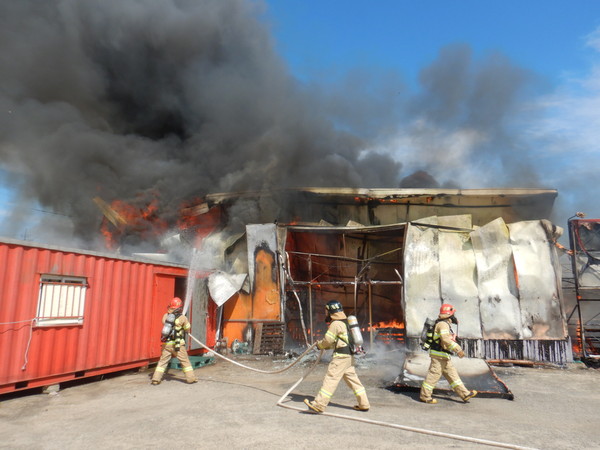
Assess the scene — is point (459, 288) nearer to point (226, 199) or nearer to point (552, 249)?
point (552, 249)

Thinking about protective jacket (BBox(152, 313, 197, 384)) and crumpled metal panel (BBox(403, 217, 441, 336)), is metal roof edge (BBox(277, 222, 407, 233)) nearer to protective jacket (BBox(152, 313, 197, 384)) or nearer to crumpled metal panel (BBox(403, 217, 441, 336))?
crumpled metal panel (BBox(403, 217, 441, 336))

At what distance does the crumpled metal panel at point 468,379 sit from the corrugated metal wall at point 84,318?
5056 millimetres

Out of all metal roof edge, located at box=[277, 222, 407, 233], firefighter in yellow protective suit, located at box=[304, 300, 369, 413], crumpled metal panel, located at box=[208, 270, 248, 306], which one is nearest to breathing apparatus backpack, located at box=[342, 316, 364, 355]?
firefighter in yellow protective suit, located at box=[304, 300, 369, 413]

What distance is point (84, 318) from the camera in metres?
6.67

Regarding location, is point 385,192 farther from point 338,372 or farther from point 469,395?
point 338,372

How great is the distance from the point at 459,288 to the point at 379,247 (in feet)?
11.2

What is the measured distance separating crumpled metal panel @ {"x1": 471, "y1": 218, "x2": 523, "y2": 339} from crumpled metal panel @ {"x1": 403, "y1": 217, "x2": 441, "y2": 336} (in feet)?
3.25

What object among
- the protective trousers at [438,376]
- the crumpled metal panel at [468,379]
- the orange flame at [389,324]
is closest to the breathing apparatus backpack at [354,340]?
the protective trousers at [438,376]

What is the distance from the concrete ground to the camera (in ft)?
13.2

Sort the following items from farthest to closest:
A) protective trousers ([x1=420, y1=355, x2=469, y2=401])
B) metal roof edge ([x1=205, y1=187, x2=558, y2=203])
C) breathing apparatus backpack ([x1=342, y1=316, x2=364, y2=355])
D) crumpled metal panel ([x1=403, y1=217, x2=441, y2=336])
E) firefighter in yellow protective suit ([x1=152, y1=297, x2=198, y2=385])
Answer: metal roof edge ([x1=205, y1=187, x2=558, y2=203]), crumpled metal panel ([x1=403, y1=217, x2=441, y2=336]), firefighter in yellow protective suit ([x1=152, y1=297, x2=198, y2=385]), protective trousers ([x1=420, y1=355, x2=469, y2=401]), breathing apparatus backpack ([x1=342, y1=316, x2=364, y2=355])

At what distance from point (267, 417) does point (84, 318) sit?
12.6 feet

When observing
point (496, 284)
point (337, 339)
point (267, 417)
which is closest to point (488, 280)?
point (496, 284)

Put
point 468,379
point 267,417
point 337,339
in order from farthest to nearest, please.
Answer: point 468,379 < point 337,339 < point 267,417

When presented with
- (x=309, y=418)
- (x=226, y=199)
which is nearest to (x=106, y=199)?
(x=226, y=199)
